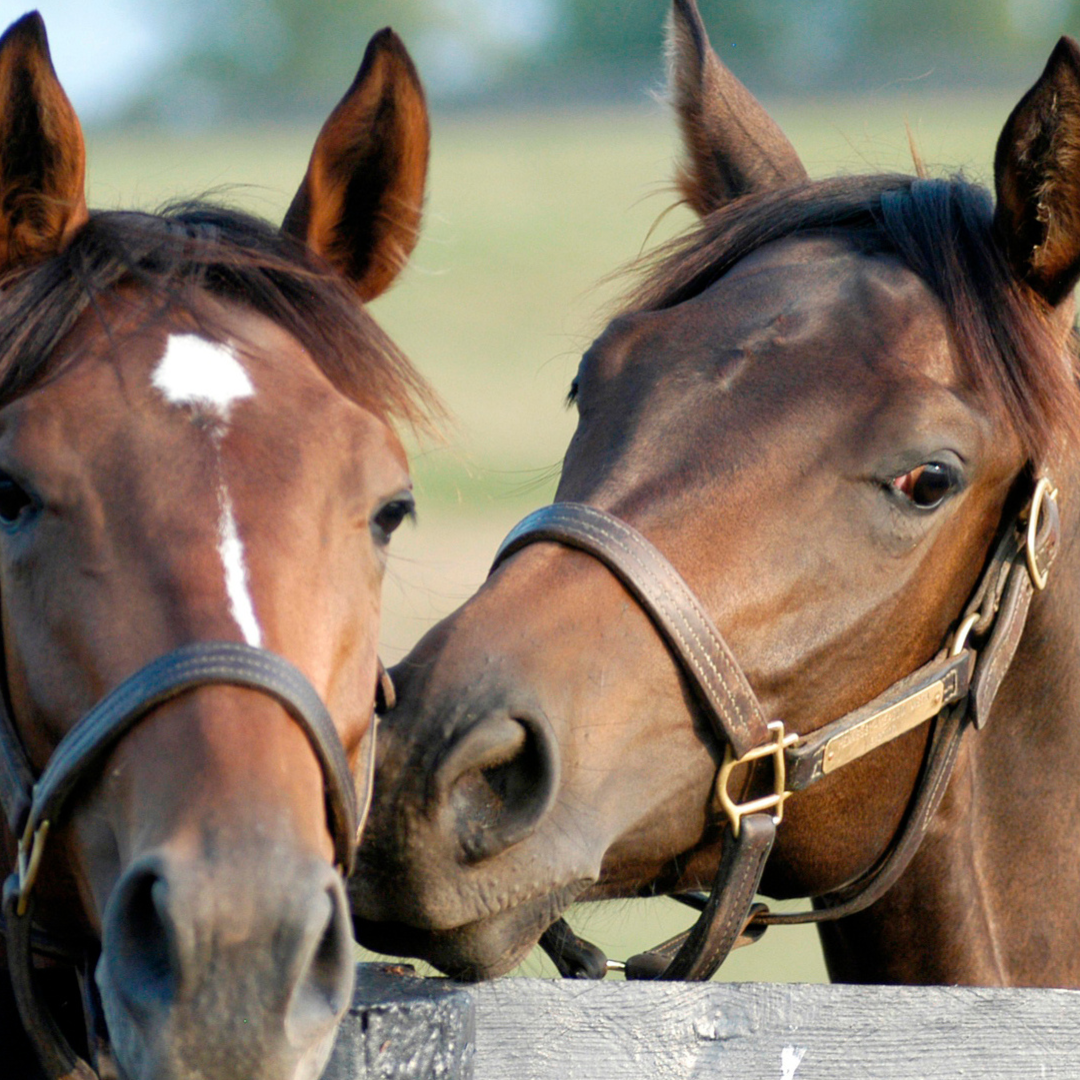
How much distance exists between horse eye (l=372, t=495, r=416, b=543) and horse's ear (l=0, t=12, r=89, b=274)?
58cm

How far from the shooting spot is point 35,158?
6.02 feet

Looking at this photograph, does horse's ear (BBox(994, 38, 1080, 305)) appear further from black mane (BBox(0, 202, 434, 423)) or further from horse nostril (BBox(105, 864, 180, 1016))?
horse nostril (BBox(105, 864, 180, 1016))

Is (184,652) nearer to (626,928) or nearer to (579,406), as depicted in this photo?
(579,406)

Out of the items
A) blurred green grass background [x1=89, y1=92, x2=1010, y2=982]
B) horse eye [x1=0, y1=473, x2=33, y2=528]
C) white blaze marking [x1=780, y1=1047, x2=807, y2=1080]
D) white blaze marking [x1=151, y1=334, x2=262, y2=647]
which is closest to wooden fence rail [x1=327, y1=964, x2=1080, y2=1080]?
white blaze marking [x1=780, y1=1047, x2=807, y2=1080]

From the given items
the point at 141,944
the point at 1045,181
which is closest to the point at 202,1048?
the point at 141,944

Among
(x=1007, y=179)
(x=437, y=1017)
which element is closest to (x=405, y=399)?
(x=437, y=1017)

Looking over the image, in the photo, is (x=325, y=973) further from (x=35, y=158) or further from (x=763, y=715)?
(x=35, y=158)

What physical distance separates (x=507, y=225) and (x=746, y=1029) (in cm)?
3048

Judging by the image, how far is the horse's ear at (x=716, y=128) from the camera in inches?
110

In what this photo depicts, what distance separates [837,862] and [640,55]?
137 ft

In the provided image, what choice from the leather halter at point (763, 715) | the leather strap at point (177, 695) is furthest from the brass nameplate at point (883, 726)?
the leather strap at point (177, 695)

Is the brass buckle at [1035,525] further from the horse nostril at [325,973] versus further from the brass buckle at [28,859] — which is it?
the brass buckle at [28,859]

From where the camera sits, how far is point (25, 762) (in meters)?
1.58

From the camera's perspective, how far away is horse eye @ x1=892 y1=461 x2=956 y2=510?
2.07m
